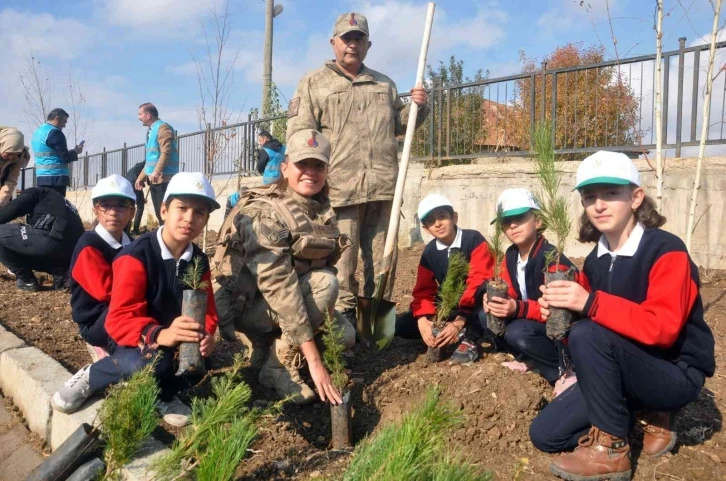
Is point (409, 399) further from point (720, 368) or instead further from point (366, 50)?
point (366, 50)

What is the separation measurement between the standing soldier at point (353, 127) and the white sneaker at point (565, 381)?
1.52 metres

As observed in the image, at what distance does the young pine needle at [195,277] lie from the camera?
2465 mm

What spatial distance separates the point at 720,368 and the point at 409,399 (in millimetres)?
1851

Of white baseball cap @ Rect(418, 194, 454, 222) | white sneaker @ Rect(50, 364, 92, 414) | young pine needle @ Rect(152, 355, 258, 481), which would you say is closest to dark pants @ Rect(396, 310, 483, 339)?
white baseball cap @ Rect(418, 194, 454, 222)

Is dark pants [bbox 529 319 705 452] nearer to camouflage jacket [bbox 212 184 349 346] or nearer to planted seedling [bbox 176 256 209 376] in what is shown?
camouflage jacket [bbox 212 184 349 346]

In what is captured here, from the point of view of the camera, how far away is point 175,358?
2729 millimetres

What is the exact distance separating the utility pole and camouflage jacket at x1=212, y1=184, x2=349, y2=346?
32.1 ft

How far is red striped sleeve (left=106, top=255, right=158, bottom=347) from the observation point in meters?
2.80

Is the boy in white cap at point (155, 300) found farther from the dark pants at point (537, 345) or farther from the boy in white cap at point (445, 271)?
the dark pants at point (537, 345)

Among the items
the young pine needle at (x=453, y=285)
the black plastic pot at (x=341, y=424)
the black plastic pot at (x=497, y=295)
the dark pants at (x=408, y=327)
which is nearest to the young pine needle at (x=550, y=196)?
the black plastic pot at (x=497, y=295)

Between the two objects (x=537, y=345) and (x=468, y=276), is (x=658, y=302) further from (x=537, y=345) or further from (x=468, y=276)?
(x=468, y=276)

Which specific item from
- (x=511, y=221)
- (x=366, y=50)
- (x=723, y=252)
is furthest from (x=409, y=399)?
(x=723, y=252)

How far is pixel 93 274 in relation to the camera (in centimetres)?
318

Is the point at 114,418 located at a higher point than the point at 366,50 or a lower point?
lower
